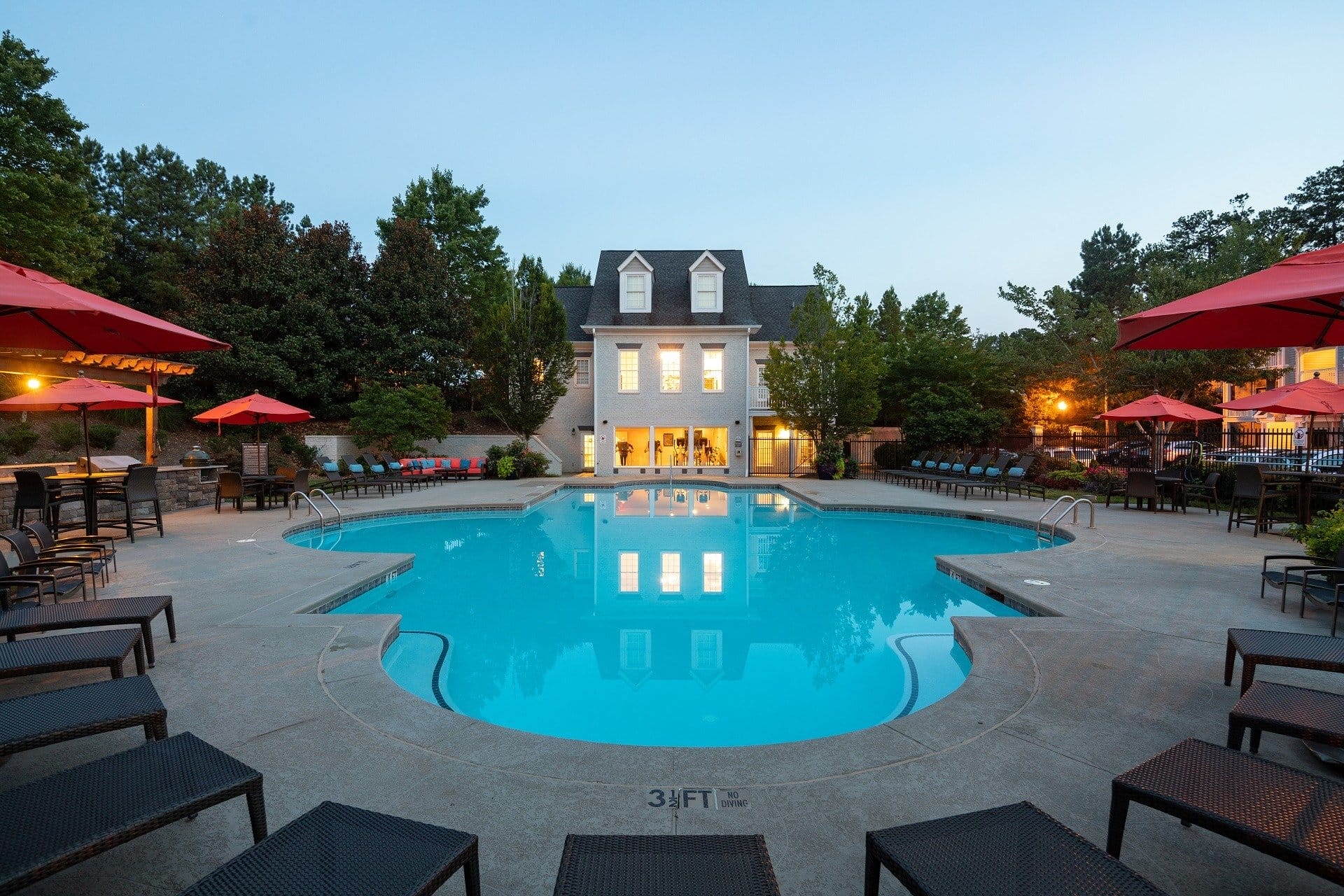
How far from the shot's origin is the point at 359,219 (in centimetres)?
9062

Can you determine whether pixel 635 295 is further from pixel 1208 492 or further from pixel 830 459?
pixel 1208 492

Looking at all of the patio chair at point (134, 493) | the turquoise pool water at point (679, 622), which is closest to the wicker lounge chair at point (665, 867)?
the turquoise pool water at point (679, 622)

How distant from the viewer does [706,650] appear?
20.6ft

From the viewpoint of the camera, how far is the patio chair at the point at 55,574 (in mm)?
4926

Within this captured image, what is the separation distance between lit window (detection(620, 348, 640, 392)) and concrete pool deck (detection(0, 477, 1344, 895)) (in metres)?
18.1

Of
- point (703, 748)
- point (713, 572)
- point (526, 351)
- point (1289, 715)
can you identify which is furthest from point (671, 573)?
point (526, 351)

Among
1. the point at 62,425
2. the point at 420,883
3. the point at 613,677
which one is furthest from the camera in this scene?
the point at 62,425

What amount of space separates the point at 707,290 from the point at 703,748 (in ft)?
72.5

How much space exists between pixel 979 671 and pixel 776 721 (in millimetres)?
1525

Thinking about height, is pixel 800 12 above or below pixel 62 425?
above

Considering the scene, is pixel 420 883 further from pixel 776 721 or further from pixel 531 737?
pixel 776 721

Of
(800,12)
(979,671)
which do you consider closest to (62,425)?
(800,12)

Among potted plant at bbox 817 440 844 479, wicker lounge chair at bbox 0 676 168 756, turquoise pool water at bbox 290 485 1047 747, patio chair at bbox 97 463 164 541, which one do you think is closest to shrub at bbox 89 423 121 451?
patio chair at bbox 97 463 164 541

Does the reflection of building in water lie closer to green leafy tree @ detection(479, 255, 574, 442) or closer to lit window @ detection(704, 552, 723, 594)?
lit window @ detection(704, 552, 723, 594)
